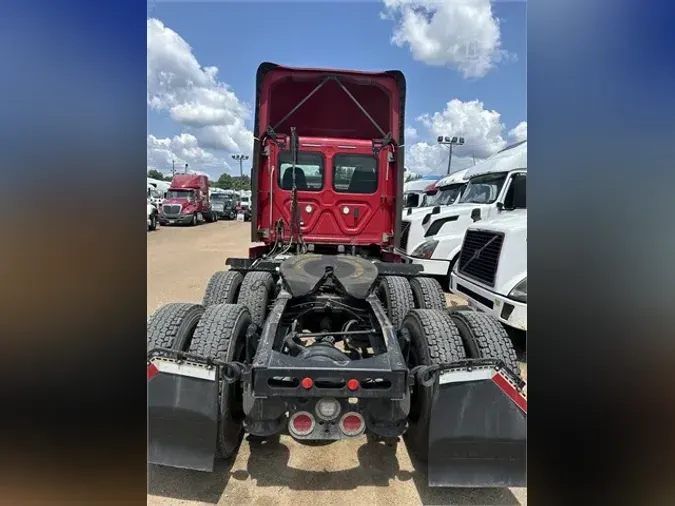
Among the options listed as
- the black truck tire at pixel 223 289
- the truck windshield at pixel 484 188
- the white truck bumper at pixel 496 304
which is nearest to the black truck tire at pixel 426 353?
the white truck bumper at pixel 496 304

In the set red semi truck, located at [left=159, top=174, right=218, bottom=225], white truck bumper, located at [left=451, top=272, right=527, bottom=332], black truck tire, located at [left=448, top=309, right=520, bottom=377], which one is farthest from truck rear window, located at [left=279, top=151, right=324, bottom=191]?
red semi truck, located at [left=159, top=174, right=218, bottom=225]

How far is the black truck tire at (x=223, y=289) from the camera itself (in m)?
4.11

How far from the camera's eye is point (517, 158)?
24.0 feet

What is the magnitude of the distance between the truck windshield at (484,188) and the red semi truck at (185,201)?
18.5 m

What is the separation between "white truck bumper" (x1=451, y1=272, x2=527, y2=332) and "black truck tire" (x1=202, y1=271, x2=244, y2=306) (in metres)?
2.92

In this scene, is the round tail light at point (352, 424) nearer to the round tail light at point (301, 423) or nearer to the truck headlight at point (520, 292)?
the round tail light at point (301, 423)

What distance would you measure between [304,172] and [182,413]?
399 cm

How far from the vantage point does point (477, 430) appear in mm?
2129

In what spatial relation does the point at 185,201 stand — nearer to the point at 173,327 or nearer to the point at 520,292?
the point at 520,292

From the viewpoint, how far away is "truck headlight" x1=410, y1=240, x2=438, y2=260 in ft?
25.0

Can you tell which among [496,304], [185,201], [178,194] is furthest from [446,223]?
[178,194]

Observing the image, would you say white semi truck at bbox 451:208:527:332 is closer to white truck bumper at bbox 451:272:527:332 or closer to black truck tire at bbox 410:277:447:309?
white truck bumper at bbox 451:272:527:332
